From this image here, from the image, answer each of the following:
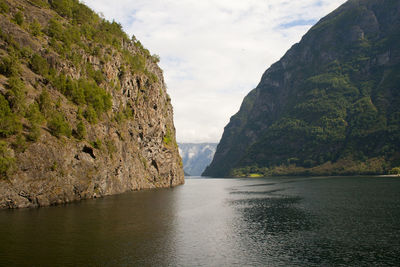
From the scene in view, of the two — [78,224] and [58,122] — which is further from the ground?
[58,122]

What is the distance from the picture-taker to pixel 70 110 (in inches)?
4011

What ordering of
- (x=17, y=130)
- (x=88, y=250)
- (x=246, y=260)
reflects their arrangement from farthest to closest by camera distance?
(x=17, y=130)
(x=88, y=250)
(x=246, y=260)

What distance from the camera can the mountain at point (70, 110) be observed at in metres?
77.2

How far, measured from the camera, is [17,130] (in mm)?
76812

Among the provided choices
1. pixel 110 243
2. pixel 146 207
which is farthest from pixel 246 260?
pixel 146 207

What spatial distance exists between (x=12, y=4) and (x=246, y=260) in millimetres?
117137

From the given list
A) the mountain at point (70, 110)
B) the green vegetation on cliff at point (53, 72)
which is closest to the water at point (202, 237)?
the mountain at point (70, 110)

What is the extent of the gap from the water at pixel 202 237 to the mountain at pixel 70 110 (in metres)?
12.0

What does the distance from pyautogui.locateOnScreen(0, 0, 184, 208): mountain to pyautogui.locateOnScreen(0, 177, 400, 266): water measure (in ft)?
39.3

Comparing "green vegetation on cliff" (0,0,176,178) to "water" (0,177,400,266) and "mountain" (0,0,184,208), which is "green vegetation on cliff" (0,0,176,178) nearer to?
"mountain" (0,0,184,208)

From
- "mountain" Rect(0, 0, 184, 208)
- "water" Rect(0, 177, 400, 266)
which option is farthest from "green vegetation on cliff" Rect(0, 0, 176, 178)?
"water" Rect(0, 177, 400, 266)

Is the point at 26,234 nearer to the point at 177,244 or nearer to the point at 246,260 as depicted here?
the point at 177,244

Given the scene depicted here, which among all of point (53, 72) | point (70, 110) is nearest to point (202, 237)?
point (70, 110)

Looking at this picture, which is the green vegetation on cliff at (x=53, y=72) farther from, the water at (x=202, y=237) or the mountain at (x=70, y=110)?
the water at (x=202, y=237)
